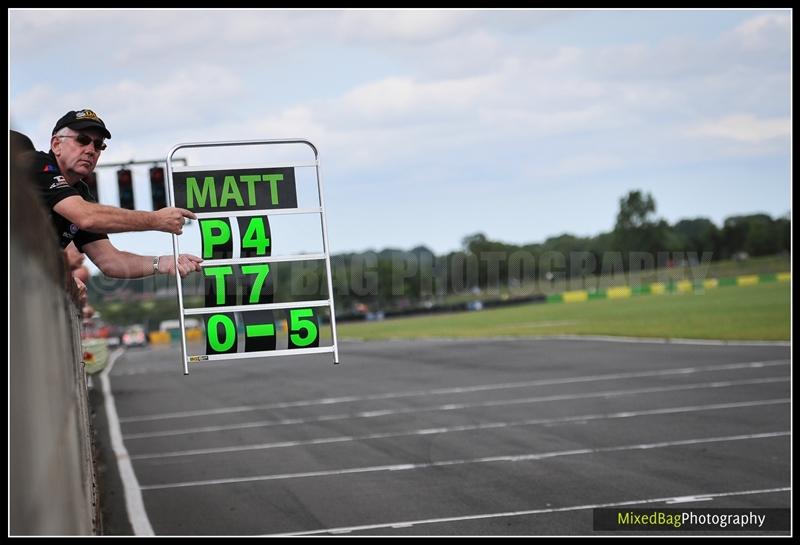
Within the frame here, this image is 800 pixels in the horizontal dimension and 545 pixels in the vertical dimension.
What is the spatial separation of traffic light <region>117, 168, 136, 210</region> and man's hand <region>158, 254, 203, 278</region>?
13.9m

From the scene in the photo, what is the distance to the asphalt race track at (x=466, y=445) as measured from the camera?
36.6 ft

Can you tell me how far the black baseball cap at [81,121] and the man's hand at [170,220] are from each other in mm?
474

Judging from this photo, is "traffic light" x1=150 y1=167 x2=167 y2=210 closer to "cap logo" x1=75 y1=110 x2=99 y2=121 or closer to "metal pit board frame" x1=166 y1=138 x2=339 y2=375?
"metal pit board frame" x1=166 y1=138 x2=339 y2=375

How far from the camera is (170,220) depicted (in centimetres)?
505

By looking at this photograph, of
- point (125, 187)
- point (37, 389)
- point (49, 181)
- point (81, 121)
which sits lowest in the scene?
point (37, 389)

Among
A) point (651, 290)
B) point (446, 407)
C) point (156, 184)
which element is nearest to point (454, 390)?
point (446, 407)

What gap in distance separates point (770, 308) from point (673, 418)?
102ft

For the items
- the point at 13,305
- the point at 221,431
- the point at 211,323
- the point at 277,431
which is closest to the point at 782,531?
the point at 211,323

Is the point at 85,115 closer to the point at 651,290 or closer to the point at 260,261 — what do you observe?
the point at 260,261

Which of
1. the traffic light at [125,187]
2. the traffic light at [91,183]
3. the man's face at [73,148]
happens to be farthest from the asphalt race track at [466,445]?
the man's face at [73,148]

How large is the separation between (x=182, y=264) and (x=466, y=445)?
1082 centimetres

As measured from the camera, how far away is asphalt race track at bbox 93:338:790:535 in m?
11.2

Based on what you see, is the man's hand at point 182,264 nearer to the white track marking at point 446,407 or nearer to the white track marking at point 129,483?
the white track marking at point 129,483

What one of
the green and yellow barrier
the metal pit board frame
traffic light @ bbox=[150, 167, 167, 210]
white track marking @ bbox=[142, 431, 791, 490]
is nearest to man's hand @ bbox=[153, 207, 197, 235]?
the metal pit board frame
